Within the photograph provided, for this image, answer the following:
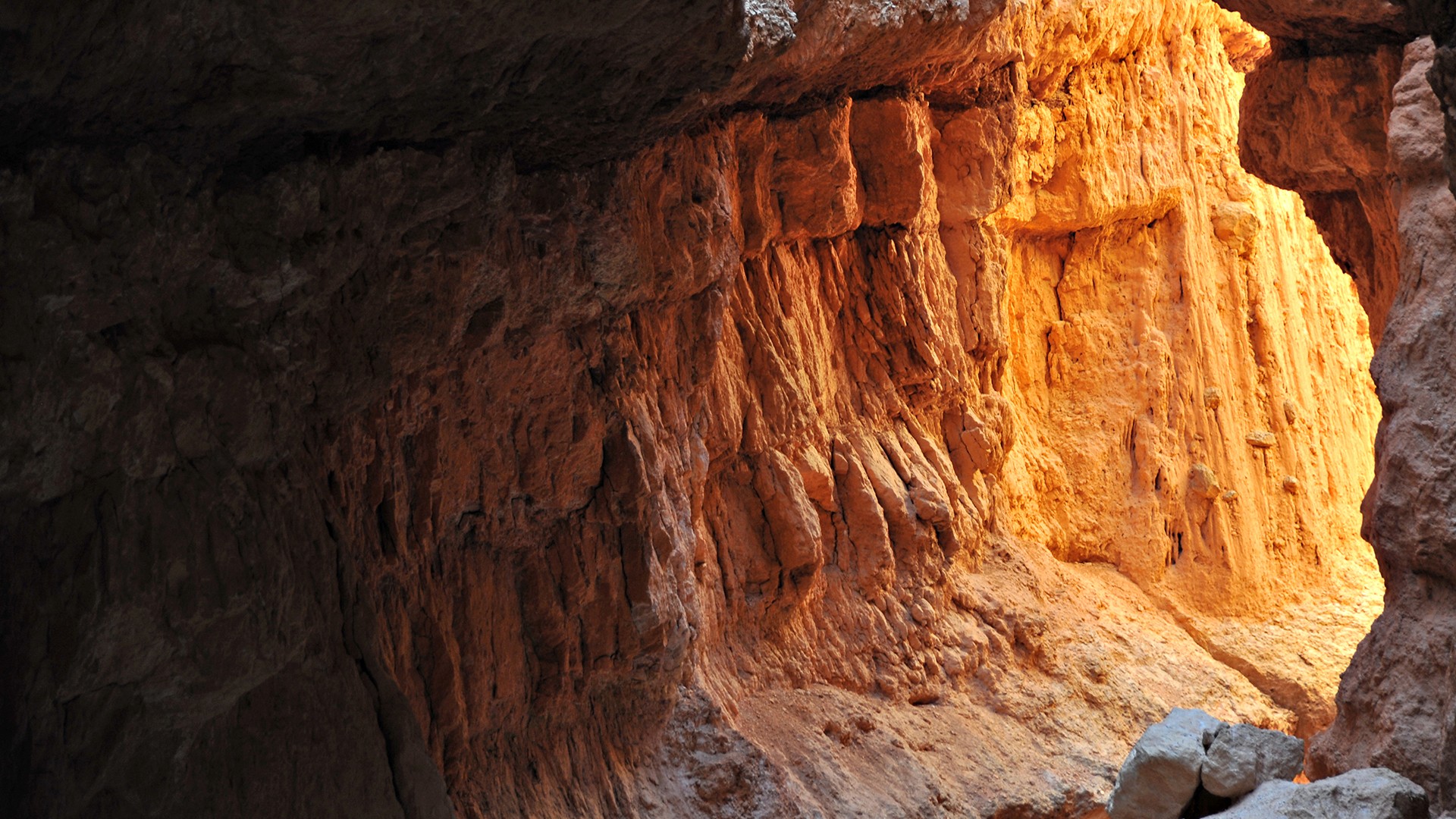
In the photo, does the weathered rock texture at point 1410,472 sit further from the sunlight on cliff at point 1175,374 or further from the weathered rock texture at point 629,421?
the sunlight on cliff at point 1175,374

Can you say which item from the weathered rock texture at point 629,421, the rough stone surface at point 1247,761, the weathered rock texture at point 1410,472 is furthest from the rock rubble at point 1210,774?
the weathered rock texture at point 629,421

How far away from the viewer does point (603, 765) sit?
295 inches

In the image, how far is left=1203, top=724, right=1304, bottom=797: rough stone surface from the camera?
5691 mm

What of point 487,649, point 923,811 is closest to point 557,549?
point 487,649

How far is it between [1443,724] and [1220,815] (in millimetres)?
919

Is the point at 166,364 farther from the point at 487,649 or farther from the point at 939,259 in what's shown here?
the point at 939,259

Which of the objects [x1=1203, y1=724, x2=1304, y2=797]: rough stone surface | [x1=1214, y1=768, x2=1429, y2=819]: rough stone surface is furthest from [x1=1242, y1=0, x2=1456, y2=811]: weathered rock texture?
[x1=1203, y1=724, x2=1304, y2=797]: rough stone surface

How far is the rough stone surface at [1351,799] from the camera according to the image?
4805 millimetres

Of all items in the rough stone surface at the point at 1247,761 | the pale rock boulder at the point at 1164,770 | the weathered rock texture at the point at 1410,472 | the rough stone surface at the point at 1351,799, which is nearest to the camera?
the rough stone surface at the point at 1351,799

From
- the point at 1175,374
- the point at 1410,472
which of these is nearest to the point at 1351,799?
the point at 1410,472

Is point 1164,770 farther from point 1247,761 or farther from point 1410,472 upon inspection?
point 1410,472

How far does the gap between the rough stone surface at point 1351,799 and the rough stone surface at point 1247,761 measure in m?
0.34

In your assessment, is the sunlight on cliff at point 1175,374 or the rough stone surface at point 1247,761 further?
the sunlight on cliff at point 1175,374

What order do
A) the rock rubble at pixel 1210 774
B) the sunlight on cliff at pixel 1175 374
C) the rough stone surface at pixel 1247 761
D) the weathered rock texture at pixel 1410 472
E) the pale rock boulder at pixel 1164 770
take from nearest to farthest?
the rock rubble at pixel 1210 774 → the weathered rock texture at pixel 1410 472 → the rough stone surface at pixel 1247 761 → the pale rock boulder at pixel 1164 770 → the sunlight on cliff at pixel 1175 374
